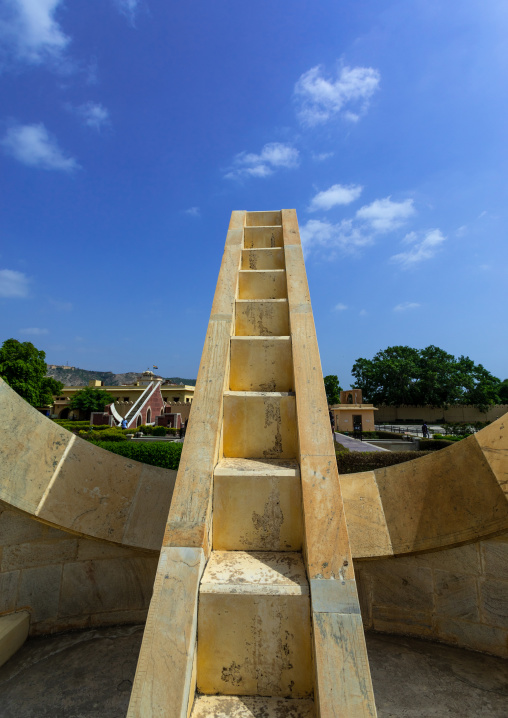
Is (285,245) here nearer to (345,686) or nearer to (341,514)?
(341,514)

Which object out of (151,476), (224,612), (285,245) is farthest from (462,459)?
(285,245)

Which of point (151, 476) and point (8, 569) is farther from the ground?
point (151, 476)

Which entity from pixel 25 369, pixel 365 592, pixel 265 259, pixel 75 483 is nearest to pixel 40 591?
pixel 75 483

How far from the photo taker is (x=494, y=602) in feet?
8.92

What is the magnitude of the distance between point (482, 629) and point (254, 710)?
2.15 metres

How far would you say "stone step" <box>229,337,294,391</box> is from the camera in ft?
9.97

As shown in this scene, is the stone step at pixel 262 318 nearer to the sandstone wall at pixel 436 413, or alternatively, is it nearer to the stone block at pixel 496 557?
the stone block at pixel 496 557

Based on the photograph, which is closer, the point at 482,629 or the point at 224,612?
the point at 224,612

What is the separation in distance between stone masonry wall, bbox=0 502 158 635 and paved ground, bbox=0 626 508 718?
0.16m

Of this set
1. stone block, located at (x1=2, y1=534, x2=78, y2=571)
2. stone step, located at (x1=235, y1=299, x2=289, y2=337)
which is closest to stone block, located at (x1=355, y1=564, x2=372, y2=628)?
stone step, located at (x1=235, y1=299, x2=289, y2=337)

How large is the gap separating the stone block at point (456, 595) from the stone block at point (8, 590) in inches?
131

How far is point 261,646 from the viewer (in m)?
1.65

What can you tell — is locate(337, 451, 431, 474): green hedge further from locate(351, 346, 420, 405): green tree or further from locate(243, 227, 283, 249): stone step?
locate(351, 346, 420, 405): green tree

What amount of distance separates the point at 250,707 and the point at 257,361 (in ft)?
6.87
